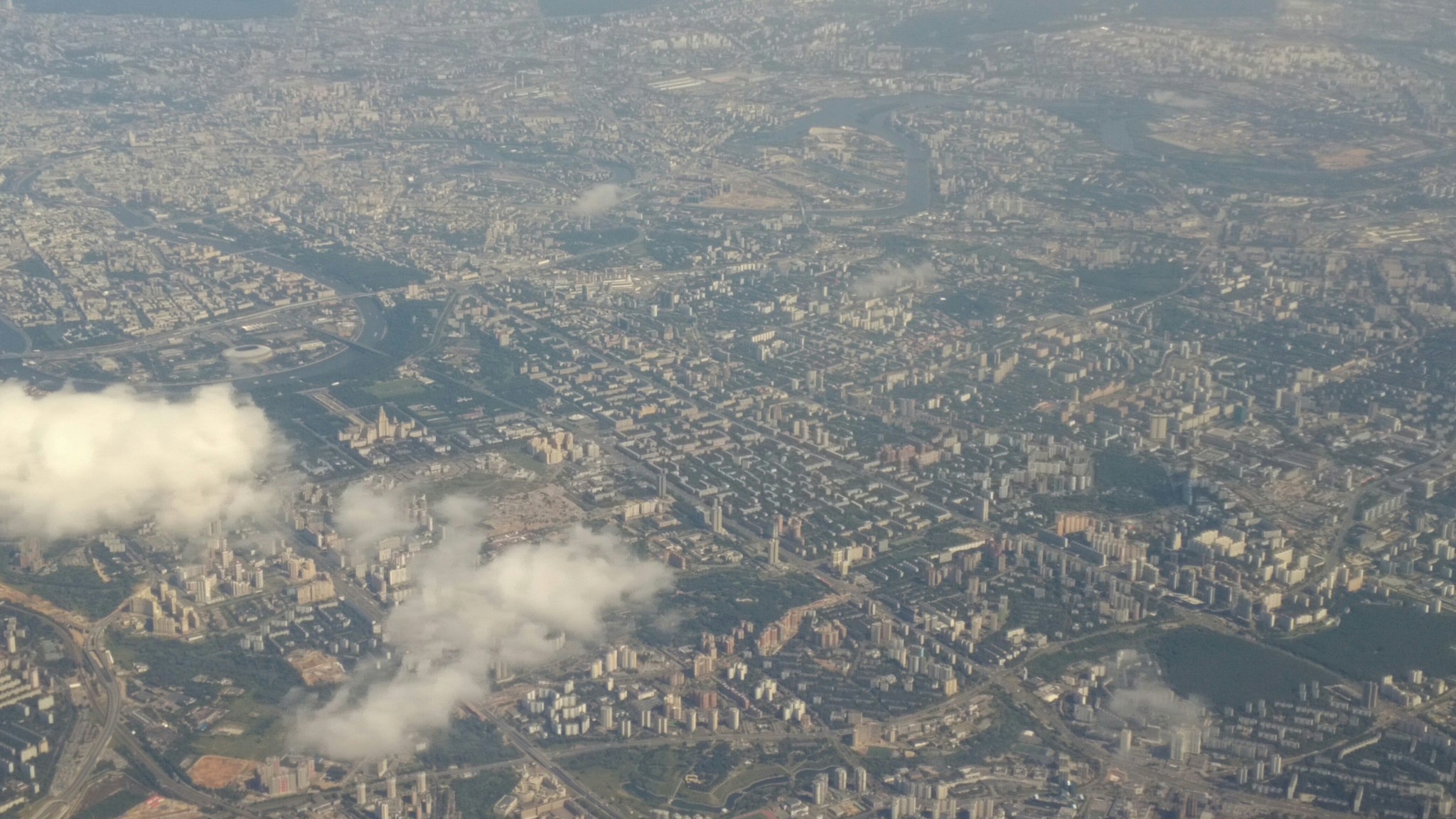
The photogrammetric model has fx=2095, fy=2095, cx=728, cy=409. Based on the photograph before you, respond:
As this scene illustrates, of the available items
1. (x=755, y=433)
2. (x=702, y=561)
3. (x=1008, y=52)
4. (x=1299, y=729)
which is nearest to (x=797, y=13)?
(x=1008, y=52)

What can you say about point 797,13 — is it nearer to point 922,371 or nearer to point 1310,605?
point 922,371

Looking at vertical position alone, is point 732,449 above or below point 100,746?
below

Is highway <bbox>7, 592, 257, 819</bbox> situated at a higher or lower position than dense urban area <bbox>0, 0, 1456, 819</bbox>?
higher

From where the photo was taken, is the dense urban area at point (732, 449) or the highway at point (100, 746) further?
the dense urban area at point (732, 449)

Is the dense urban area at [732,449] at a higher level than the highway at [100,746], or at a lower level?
lower

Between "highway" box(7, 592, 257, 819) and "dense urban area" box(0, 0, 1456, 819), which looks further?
"dense urban area" box(0, 0, 1456, 819)

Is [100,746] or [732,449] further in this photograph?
[732,449]

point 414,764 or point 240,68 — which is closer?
point 414,764

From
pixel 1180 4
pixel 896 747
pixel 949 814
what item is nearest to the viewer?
pixel 949 814
